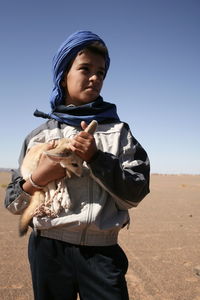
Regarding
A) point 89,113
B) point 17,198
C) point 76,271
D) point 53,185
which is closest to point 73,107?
point 89,113

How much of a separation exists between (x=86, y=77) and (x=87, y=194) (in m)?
0.91

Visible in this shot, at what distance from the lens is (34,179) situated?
7.03 feet

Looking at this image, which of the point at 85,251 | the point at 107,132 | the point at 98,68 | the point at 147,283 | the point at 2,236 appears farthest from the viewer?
the point at 2,236

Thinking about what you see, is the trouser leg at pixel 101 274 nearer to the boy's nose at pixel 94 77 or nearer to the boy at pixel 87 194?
the boy at pixel 87 194

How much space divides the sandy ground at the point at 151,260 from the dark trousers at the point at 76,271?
2181 millimetres

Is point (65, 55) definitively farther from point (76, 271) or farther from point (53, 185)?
point (76, 271)

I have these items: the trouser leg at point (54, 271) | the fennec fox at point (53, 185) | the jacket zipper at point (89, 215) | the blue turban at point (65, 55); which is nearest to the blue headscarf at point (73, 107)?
the blue turban at point (65, 55)

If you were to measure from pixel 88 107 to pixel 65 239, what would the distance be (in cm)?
96

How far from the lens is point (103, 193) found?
6.86ft

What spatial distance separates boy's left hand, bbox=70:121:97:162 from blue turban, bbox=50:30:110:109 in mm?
812

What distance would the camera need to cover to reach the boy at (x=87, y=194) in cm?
199

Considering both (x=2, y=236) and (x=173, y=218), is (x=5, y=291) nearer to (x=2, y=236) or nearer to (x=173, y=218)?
(x=2, y=236)

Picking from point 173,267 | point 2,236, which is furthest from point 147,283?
point 2,236

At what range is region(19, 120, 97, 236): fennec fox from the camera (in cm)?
197
